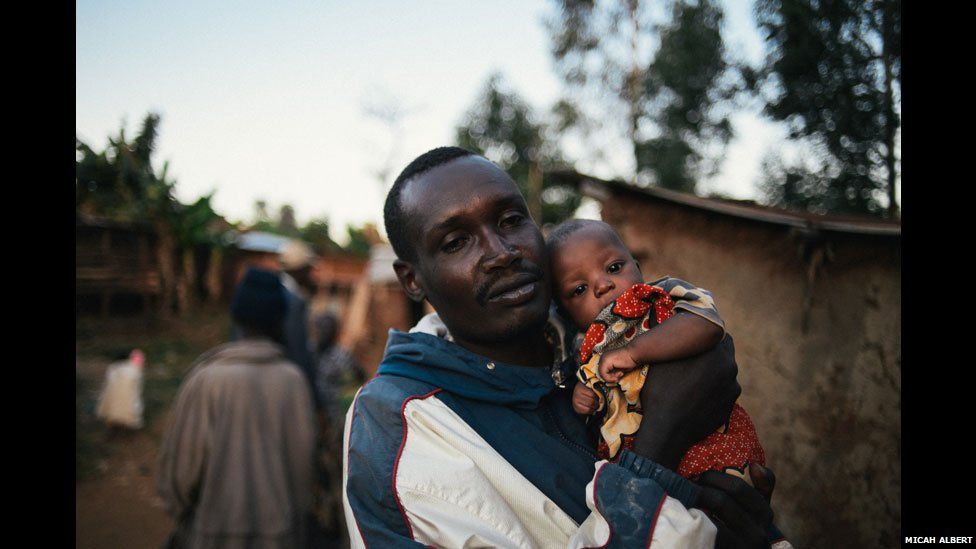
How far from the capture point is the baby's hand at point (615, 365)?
141 centimetres

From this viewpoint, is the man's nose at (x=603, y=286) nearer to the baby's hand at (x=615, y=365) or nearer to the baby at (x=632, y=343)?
the baby at (x=632, y=343)

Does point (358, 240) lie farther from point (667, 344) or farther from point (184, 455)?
point (667, 344)

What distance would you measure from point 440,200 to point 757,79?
2548 millimetres

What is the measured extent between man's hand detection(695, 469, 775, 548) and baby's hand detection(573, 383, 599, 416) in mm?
332

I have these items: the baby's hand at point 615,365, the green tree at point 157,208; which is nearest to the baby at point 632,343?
the baby's hand at point 615,365

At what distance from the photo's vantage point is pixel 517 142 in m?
22.0

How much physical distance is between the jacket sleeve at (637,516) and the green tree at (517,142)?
19.0 m

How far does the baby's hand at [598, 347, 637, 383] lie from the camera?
141 centimetres

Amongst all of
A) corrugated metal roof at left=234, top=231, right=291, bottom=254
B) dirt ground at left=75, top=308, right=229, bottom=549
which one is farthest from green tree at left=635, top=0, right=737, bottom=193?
corrugated metal roof at left=234, top=231, right=291, bottom=254

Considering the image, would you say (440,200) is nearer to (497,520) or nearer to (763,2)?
(497,520)

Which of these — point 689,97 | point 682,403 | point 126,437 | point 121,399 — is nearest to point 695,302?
point 682,403

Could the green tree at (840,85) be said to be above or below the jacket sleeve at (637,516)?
above
